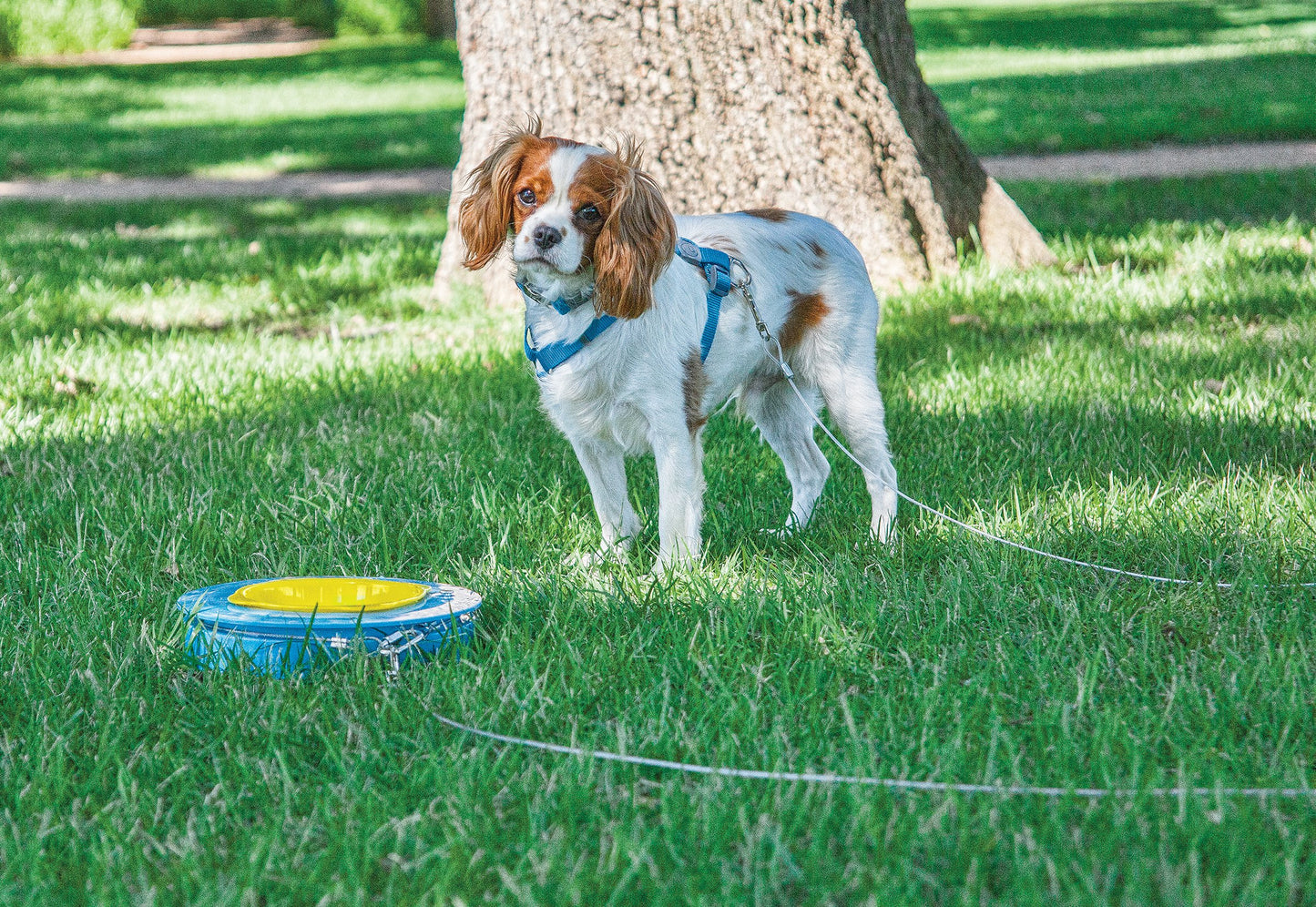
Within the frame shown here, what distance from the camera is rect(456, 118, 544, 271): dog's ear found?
2969 mm

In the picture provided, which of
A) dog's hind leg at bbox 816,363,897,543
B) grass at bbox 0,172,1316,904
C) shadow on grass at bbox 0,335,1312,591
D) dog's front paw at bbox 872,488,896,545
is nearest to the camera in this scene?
grass at bbox 0,172,1316,904

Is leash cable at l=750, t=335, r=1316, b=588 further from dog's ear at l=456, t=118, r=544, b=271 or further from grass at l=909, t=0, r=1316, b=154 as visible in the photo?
grass at l=909, t=0, r=1316, b=154

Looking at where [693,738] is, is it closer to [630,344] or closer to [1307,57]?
[630,344]

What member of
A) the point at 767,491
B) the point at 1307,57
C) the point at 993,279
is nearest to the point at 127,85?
the point at 1307,57

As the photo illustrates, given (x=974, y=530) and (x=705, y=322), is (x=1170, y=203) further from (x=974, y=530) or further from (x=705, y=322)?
(x=705, y=322)

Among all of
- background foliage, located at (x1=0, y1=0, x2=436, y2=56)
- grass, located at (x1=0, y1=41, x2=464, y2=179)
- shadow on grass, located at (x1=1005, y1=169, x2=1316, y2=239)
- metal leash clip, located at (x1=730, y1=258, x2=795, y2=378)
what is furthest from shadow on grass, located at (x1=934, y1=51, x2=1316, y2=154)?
background foliage, located at (x1=0, y1=0, x2=436, y2=56)

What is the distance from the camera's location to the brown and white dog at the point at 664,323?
2.88 m

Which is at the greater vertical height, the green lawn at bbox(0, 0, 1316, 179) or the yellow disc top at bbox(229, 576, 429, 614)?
the green lawn at bbox(0, 0, 1316, 179)

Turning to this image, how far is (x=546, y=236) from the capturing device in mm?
2822

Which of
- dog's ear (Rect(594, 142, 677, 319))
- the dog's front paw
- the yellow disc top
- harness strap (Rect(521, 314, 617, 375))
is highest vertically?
dog's ear (Rect(594, 142, 677, 319))

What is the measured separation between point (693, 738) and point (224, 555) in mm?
1622

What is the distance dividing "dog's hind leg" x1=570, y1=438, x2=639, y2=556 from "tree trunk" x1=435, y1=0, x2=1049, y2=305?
237cm

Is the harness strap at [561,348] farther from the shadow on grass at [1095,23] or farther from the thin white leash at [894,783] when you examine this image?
the shadow on grass at [1095,23]

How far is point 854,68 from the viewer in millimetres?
5844
